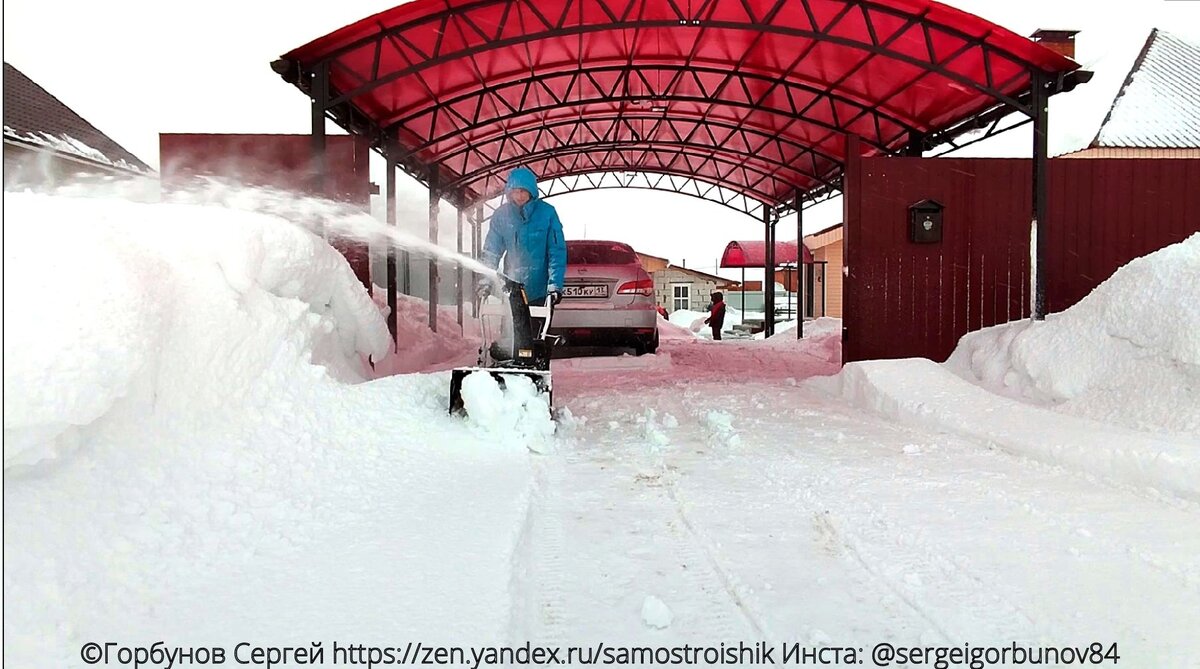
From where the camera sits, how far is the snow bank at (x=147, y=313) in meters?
2.64

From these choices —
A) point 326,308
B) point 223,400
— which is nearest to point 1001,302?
point 326,308

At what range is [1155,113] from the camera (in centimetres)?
1936

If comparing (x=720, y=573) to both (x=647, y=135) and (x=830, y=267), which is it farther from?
(x=830, y=267)

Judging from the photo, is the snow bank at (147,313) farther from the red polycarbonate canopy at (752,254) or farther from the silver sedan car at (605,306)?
the red polycarbonate canopy at (752,254)

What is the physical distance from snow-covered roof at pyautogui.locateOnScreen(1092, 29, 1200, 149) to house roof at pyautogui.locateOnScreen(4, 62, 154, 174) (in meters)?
24.9

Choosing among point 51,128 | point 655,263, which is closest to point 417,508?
point 51,128

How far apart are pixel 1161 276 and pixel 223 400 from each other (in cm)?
648

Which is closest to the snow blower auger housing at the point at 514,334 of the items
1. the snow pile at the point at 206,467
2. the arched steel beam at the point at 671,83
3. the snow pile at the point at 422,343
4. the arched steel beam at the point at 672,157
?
the snow pile at the point at 206,467

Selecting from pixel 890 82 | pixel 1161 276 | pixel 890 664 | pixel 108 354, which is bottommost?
pixel 890 664

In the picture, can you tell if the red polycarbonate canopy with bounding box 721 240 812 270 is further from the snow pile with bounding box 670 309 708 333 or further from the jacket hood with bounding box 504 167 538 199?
the jacket hood with bounding box 504 167 538 199

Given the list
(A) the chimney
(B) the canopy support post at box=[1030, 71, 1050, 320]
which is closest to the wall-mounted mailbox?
(B) the canopy support post at box=[1030, 71, 1050, 320]

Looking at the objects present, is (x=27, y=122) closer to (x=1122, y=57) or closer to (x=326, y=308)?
(x=326, y=308)

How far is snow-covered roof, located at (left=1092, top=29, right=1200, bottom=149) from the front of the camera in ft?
60.5

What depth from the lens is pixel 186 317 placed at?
3.68 meters
